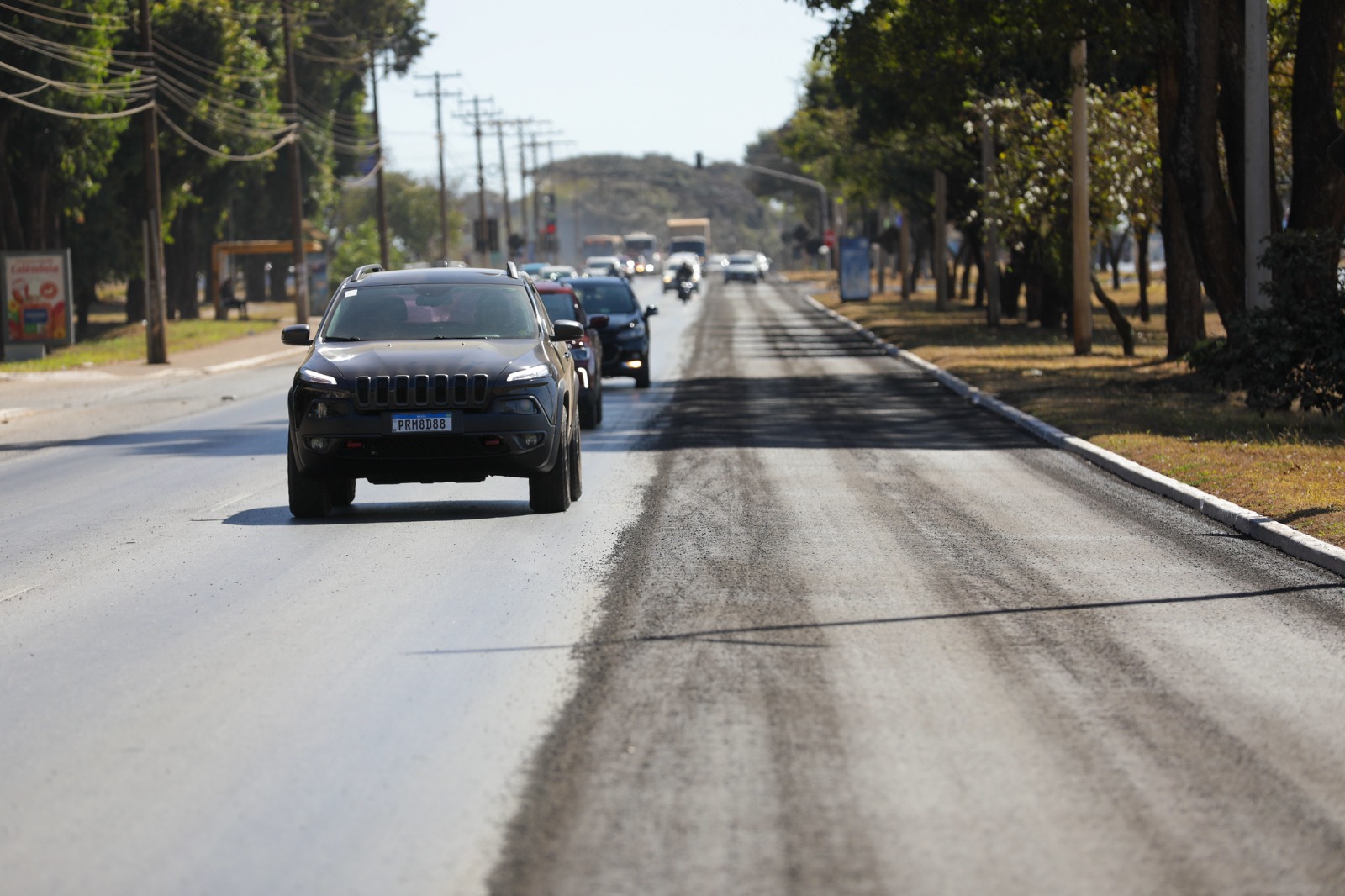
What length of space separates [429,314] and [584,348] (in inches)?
308

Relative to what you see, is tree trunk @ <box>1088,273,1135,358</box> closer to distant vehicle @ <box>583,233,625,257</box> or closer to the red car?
the red car

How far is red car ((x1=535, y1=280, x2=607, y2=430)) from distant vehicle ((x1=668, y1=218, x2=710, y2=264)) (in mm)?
112514

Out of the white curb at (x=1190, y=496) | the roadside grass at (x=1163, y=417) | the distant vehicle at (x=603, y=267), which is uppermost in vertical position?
the distant vehicle at (x=603, y=267)

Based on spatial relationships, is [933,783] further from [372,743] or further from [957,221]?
[957,221]

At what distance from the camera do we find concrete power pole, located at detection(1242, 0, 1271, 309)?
72.2 ft

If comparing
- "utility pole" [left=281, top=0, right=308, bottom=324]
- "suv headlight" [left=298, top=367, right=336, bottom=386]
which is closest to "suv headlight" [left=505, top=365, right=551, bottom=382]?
"suv headlight" [left=298, top=367, right=336, bottom=386]

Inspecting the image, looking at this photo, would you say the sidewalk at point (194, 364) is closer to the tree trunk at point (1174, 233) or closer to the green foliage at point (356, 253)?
the tree trunk at point (1174, 233)

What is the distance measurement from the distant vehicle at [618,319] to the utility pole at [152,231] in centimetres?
1416

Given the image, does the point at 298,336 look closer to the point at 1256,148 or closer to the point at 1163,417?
the point at 1163,417

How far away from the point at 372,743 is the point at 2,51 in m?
43.0

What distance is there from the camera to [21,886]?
5336 mm

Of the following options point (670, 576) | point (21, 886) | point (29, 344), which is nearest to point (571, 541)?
point (670, 576)

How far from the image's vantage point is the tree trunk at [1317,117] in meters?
23.2

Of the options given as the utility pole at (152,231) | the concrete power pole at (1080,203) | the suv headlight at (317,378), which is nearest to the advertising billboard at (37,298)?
the utility pole at (152,231)
